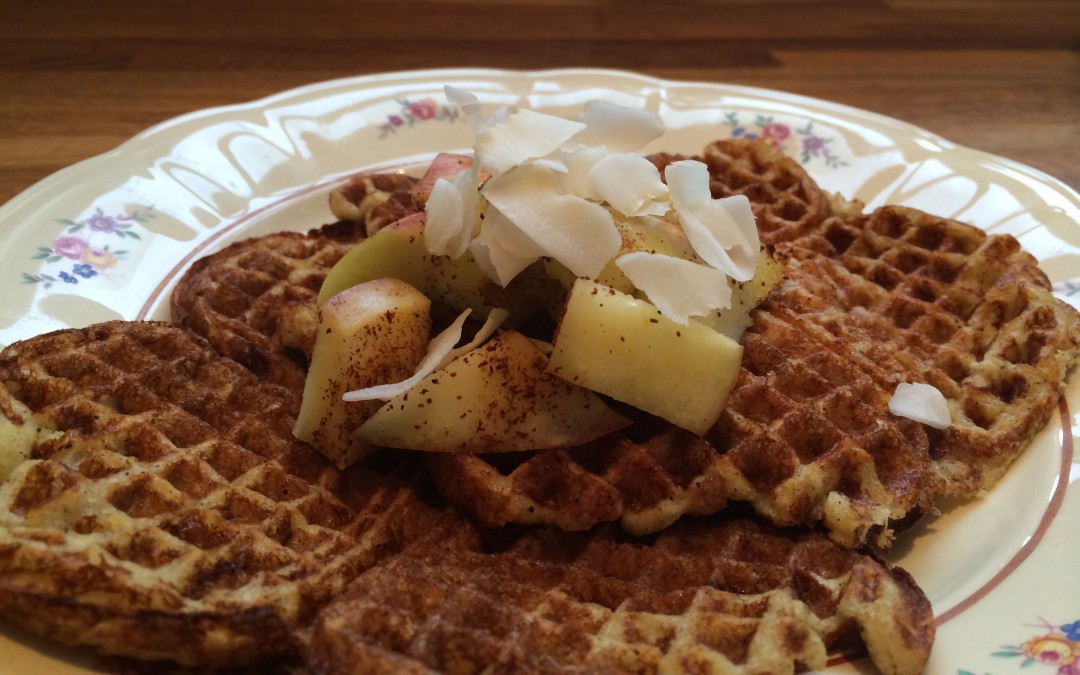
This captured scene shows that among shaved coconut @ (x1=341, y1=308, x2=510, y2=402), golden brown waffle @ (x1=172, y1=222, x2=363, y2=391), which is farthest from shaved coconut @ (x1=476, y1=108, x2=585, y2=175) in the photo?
golden brown waffle @ (x1=172, y1=222, x2=363, y2=391)

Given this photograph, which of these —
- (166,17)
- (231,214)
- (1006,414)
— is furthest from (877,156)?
(166,17)

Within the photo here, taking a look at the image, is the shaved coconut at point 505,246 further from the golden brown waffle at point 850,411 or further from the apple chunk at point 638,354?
the golden brown waffle at point 850,411

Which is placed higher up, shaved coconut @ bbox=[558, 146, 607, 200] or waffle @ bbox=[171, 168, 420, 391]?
shaved coconut @ bbox=[558, 146, 607, 200]

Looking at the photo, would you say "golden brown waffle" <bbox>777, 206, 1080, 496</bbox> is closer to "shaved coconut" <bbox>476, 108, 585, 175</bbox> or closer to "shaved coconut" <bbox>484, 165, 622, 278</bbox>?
"shaved coconut" <bbox>484, 165, 622, 278</bbox>

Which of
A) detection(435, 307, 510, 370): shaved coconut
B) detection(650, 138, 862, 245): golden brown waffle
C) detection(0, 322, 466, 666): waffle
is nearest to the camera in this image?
detection(0, 322, 466, 666): waffle

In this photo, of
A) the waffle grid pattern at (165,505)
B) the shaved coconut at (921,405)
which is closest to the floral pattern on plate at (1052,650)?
the shaved coconut at (921,405)
